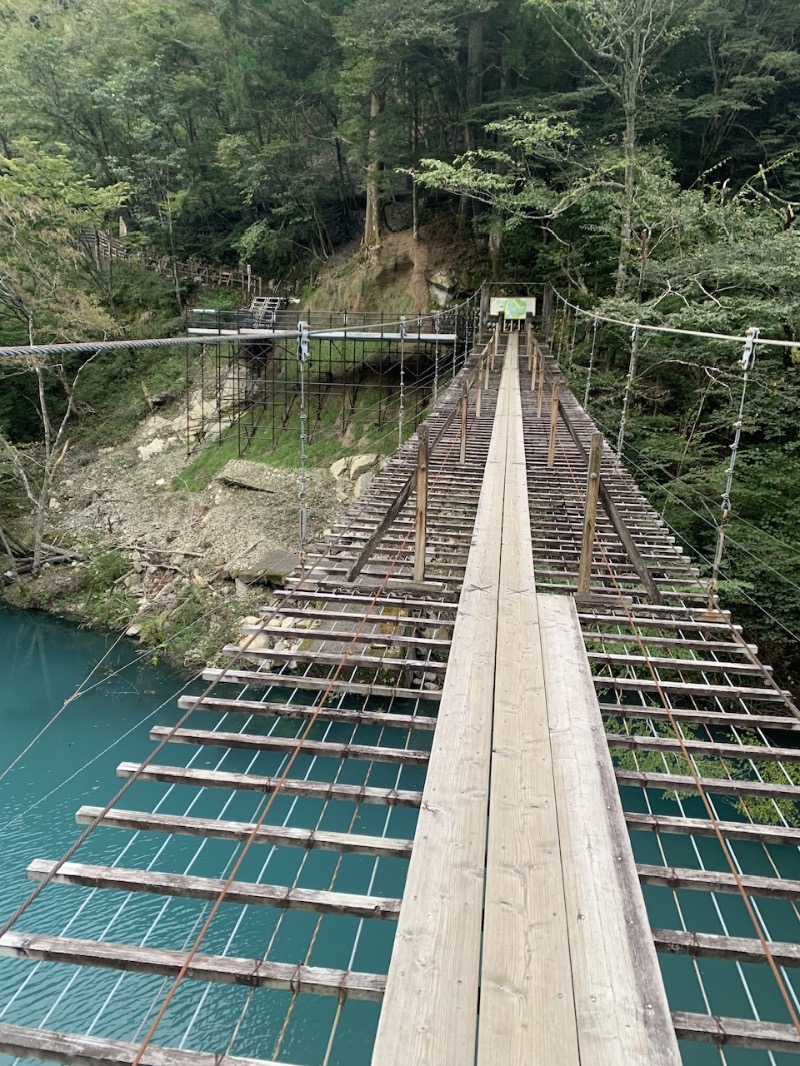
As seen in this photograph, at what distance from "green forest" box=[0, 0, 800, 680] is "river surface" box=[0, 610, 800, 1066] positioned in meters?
3.58

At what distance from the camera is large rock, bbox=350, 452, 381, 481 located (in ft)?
36.2

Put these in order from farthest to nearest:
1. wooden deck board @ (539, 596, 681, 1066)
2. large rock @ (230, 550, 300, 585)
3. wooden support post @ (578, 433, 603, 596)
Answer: large rock @ (230, 550, 300, 585), wooden support post @ (578, 433, 603, 596), wooden deck board @ (539, 596, 681, 1066)

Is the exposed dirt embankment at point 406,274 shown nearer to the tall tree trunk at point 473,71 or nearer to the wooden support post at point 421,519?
the tall tree trunk at point 473,71

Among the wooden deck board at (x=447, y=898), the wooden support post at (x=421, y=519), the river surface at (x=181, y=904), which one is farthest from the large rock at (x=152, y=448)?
the wooden deck board at (x=447, y=898)

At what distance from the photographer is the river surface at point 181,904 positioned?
15.5 ft

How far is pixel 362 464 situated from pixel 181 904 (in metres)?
7.14

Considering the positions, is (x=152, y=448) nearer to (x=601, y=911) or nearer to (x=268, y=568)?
(x=268, y=568)

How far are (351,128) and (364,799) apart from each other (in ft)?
45.9

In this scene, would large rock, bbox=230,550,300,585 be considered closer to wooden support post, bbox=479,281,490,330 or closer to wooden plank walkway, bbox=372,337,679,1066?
wooden support post, bbox=479,281,490,330

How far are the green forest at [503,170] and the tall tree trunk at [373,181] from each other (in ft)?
0.18

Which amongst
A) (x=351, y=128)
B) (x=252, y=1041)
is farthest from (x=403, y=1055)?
(x=351, y=128)

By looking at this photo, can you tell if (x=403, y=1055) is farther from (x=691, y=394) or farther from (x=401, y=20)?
(x=401, y=20)

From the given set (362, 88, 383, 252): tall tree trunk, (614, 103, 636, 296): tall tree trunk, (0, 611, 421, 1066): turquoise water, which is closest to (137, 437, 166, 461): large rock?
(0, 611, 421, 1066): turquoise water

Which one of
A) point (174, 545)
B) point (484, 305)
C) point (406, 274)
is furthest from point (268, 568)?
point (406, 274)
